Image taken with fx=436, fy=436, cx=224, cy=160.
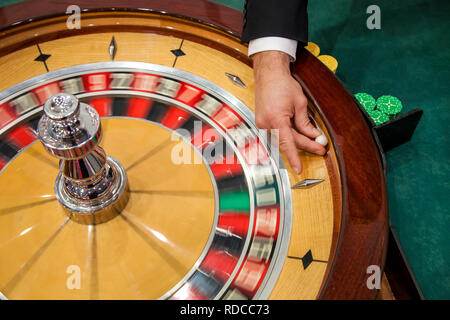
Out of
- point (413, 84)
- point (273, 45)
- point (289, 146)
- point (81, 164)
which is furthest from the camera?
point (413, 84)

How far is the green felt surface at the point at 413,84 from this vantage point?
1.70m

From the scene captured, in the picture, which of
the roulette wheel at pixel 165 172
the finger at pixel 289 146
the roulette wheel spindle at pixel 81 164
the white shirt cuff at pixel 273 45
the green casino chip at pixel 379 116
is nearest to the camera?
the roulette wheel spindle at pixel 81 164

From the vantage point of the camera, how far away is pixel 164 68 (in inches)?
66.6

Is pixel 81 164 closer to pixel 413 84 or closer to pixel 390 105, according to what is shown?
pixel 390 105

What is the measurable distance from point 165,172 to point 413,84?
4.54ft

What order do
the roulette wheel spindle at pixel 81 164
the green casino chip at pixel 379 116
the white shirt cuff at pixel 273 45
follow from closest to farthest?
the roulette wheel spindle at pixel 81 164, the white shirt cuff at pixel 273 45, the green casino chip at pixel 379 116

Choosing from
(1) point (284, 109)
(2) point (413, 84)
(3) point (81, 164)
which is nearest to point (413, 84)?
(2) point (413, 84)

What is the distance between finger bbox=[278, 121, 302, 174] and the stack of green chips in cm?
75

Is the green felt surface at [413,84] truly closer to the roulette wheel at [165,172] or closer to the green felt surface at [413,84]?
the green felt surface at [413,84]

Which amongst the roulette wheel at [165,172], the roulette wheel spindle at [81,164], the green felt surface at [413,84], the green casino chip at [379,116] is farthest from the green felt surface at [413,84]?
the roulette wheel spindle at [81,164]

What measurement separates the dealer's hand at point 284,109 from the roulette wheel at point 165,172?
0.13 feet

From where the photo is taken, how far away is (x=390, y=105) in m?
2.02
